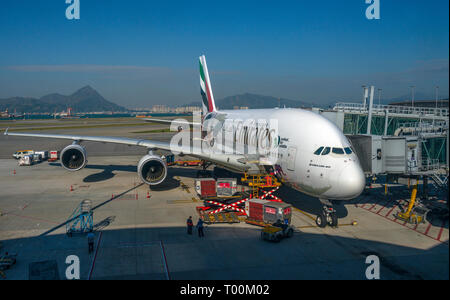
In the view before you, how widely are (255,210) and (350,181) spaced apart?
5.43m

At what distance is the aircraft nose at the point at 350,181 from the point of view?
1377 centimetres

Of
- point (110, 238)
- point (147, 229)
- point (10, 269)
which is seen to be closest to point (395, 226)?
point (147, 229)

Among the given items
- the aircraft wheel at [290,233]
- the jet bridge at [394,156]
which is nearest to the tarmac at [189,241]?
the aircraft wheel at [290,233]

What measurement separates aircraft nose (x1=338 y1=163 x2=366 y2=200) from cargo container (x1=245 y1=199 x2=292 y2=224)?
3.17 metres

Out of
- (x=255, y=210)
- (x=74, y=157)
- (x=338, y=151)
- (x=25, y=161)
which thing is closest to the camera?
(x=338, y=151)

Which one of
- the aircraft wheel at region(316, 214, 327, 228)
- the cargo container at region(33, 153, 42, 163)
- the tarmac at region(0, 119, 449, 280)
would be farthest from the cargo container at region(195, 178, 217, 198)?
the cargo container at region(33, 153, 42, 163)

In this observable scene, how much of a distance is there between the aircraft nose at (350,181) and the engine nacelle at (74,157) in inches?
779

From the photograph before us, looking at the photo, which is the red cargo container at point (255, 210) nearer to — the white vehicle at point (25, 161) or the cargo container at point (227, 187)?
the cargo container at point (227, 187)

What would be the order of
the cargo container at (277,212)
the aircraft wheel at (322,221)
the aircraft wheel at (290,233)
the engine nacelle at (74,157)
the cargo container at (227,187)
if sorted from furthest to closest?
1. the engine nacelle at (74,157)
2. the cargo container at (227,187)
3. the aircraft wheel at (322,221)
4. the cargo container at (277,212)
5. the aircraft wheel at (290,233)

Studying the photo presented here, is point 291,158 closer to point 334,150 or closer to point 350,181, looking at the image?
point 334,150

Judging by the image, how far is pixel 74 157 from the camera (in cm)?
2575

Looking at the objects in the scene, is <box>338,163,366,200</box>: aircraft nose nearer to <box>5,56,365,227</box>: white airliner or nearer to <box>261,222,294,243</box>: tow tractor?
<box>5,56,365,227</box>: white airliner

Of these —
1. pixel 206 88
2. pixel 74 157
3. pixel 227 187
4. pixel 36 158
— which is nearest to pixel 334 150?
pixel 227 187

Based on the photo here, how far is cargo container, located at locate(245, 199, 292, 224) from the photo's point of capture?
1606 centimetres
